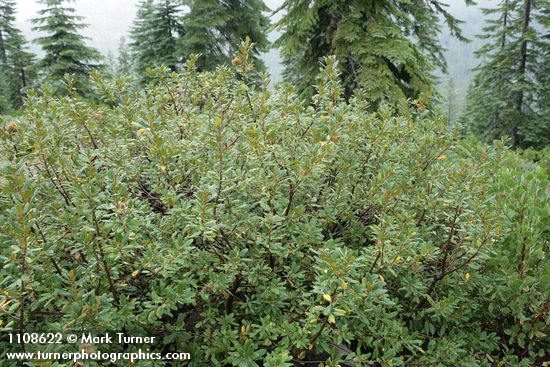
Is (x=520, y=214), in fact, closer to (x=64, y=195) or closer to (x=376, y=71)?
(x=64, y=195)

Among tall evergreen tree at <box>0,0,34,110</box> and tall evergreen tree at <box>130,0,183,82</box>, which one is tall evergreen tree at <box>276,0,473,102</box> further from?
tall evergreen tree at <box>0,0,34,110</box>

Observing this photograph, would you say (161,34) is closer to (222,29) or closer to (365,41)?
(222,29)

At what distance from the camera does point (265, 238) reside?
2252 millimetres

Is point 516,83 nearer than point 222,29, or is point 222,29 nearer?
point 516,83

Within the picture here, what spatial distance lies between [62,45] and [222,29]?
862cm

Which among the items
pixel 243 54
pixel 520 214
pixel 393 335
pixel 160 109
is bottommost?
pixel 393 335

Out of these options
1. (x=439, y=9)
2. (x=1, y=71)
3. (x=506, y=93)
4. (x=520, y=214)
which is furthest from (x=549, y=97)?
(x=1, y=71)

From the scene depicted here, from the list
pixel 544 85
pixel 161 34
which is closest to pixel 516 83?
pixel 544 85

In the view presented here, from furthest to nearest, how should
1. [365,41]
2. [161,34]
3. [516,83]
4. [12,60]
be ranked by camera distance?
[12,60] < [161,34] < [516,83] < [365,41]

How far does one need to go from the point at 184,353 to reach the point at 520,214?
2.92m

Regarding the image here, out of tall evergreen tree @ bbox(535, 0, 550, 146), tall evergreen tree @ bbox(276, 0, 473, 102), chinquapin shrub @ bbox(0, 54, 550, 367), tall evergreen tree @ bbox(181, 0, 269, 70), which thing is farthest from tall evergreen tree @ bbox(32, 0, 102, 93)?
tall evergreen tree @ bbox(535, 0, 550, 146)

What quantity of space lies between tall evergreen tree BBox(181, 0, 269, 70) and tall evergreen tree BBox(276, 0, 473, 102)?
23.7ft

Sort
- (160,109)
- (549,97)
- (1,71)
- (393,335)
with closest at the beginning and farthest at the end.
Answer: (393,335)
(160,109)
(549,97)
(1,71)

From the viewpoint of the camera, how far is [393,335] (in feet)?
8.08
